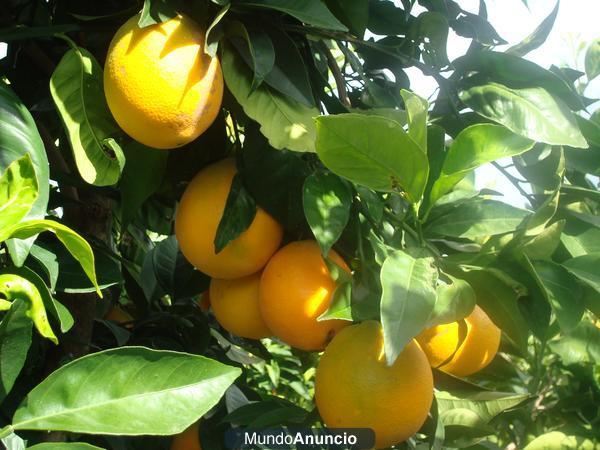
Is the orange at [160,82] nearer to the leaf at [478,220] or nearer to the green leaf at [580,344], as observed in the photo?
the leaf at [478,220]

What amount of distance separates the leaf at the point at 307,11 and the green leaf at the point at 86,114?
0.20 metres

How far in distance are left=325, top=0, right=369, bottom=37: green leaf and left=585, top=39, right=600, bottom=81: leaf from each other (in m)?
0.63

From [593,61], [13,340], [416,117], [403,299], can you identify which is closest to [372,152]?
[416,117]

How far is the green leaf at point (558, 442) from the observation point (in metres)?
1.34

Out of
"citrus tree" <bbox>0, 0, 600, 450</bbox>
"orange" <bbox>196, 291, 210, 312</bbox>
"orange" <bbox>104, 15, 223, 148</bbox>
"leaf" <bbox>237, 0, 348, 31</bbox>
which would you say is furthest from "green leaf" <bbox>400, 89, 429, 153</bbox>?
"orange" <bbox>196, 291, 210, 312</bbox>

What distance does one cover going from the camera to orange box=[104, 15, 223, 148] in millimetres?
737

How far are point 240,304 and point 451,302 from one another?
33 centimetres

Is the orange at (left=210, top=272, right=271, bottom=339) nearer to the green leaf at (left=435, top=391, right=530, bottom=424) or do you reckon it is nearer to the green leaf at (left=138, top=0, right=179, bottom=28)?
the green leaf at (left=435, top=391, right=530, bottom=424)

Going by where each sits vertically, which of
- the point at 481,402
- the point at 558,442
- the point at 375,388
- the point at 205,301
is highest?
the point at 375,388

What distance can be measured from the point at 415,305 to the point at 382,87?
52 cm

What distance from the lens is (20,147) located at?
2.20ft

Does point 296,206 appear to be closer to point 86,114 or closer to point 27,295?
point 86,114

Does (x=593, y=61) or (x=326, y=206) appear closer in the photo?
(x=326, y=206)

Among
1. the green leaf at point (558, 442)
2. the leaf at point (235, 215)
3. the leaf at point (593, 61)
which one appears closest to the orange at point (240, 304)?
the leaf at point (235, 215)
